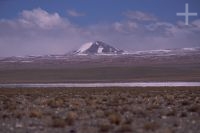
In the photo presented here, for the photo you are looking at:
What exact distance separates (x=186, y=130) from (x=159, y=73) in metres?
134

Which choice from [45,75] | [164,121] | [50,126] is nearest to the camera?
[50,126]

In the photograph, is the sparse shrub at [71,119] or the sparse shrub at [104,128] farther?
the sparse shrub at [71,119]

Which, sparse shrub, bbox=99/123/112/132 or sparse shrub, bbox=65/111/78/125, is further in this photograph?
sparse shrub, bbox=65/111/78/125

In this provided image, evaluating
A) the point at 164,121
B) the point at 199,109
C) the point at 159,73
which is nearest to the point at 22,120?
the point at 164,121

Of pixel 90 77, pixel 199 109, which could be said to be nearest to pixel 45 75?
pixel 90 77

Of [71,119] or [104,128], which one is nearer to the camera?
[104,128]

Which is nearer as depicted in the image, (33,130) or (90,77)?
(33,130)

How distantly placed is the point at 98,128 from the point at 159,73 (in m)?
134

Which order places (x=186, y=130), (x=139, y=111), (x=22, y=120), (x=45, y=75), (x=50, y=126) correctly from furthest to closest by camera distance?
(x=45, y=75), (x=139, y=111), (x=22, y=120), (x=50, y=126), (x=186, y=130)

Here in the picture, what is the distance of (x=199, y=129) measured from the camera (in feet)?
55.1

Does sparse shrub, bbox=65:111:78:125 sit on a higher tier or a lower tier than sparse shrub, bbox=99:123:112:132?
lower

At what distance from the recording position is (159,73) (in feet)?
490

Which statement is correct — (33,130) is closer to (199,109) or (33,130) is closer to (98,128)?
(98,128)

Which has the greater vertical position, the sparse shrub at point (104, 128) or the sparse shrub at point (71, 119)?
the sparse shrub at point (104, 128)
